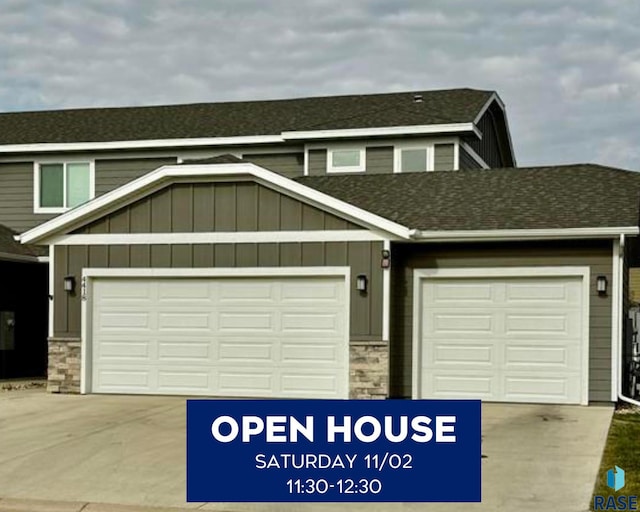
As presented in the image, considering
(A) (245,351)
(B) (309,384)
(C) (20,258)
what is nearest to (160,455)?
(B) (309,384)

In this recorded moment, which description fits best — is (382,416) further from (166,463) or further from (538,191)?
(538,191)

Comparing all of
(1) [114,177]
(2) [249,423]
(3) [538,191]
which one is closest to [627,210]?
(3) [538,191]

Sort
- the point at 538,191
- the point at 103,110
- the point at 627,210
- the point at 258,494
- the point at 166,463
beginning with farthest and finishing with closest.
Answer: the point at 103,110 < the point at 538,191 < the point at 627,210 < the point at 166,463 < the point at 258,494

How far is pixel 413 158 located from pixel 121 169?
271 inches

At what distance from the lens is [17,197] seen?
73.2ft

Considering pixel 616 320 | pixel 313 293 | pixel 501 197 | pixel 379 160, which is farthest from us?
pixel 379 160

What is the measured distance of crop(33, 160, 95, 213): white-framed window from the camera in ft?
72.2

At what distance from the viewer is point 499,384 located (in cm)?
1454

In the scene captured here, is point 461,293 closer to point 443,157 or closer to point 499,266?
point 499,266

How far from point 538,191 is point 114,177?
10.5 metres

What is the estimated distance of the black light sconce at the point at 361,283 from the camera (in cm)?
1455

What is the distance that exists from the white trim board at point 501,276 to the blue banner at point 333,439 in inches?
289

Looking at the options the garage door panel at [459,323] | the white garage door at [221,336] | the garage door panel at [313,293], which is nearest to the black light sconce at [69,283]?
the white garage door at [221,336]

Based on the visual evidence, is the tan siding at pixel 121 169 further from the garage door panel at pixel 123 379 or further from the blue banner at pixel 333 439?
the blue banner at pixel 333 439
